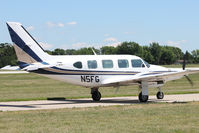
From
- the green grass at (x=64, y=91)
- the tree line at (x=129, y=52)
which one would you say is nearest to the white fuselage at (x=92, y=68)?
the green grass at (x=64, y=91)

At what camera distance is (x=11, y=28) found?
22828 mm

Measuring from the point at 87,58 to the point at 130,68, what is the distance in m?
2.85

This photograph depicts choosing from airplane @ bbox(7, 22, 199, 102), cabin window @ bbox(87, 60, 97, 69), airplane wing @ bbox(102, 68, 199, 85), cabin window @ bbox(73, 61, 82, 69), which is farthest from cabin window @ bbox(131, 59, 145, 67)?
cabin window @ bbox(73, 61, 82, 69)

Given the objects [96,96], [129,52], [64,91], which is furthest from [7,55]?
[96,96]

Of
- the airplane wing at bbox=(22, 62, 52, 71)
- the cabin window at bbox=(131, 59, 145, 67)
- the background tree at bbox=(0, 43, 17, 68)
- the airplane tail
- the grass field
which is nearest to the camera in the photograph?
the airplane wing at bbox=(22, 62, 52, 71)

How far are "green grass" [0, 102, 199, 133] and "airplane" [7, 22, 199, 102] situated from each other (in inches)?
201

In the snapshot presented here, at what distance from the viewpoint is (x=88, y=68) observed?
79.6ft

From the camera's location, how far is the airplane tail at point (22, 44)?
22.8 meters

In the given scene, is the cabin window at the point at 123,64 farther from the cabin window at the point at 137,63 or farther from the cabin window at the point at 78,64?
the cabin window at the point at 78,64

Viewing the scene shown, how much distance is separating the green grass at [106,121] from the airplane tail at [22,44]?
16.3 ft

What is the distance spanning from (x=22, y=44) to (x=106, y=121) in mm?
9330

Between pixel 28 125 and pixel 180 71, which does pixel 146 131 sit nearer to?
pixel 28 125

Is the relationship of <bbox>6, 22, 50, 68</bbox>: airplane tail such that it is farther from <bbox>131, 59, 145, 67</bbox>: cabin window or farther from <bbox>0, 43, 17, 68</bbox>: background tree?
<bbox>0, 43, 17, 68</bbox>: background tree

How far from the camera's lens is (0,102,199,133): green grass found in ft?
44.4
